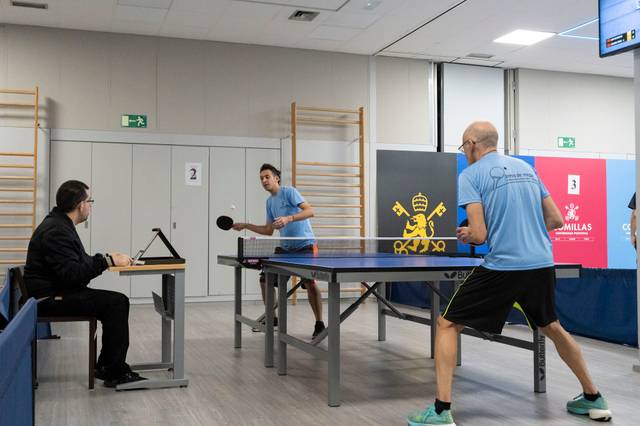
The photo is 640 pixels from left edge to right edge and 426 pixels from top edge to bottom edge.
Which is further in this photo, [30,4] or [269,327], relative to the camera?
[30,4]

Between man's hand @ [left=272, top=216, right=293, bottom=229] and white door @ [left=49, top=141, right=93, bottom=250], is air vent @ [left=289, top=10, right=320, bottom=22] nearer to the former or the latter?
white door @ [left=49, top=141, right=93, bottom=250]

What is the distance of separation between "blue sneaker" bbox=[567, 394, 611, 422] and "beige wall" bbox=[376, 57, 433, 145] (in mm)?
5900

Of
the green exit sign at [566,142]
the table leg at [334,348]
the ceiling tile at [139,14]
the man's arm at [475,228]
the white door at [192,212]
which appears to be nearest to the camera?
the man's arm at [475,228]

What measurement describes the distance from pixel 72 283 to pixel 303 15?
14.8 ft

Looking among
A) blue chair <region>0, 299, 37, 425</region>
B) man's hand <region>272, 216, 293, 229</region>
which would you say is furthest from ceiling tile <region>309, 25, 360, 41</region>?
blue chair <region>0, 299, 37, 425</region>

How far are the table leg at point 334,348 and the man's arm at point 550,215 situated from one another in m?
1.07

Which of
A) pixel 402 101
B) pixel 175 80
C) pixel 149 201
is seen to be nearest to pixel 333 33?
pixel 402 101

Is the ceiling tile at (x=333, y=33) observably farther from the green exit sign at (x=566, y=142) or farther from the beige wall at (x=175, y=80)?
the green exit sign at (x=566, y=142)

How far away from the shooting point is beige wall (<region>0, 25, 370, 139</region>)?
286 inches

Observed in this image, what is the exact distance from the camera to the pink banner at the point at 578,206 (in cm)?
920

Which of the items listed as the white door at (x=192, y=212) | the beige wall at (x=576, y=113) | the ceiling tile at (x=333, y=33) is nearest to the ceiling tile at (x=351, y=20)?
the ceiling tile at (x=333, y=33)

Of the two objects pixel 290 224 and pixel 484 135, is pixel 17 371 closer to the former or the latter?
pixel 484 135

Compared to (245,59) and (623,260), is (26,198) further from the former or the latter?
(623,260)

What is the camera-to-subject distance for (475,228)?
8.85 feet
